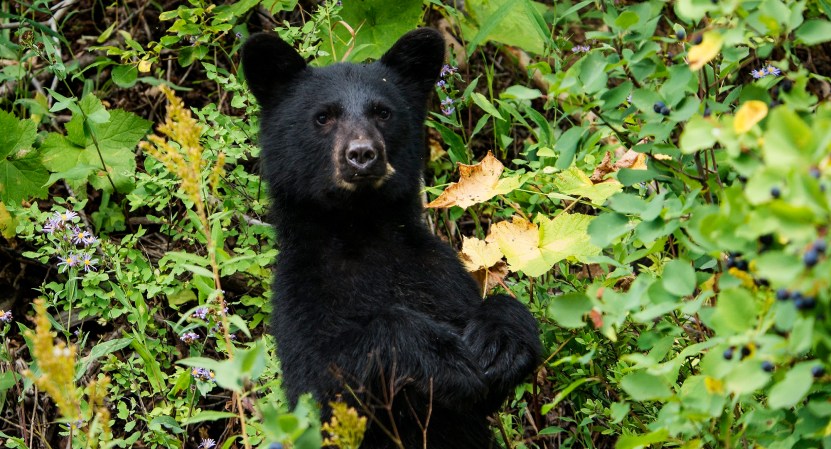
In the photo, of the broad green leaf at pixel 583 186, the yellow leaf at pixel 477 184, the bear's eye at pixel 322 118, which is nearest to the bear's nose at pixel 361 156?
the bear's eye at pixel 322 118

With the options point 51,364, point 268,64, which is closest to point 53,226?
point 268,64

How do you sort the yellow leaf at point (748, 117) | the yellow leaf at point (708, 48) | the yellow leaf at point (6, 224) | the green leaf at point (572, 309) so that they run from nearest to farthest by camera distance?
the yellow leaf at point (748, 117) → the yellow leaf at point (708, 48) → the green leaf at point (572, 309) → the yellow leaf at point (6, 224)

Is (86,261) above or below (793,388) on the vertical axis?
below

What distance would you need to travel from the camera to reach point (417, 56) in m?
4.96

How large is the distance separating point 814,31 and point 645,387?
1.03 meters

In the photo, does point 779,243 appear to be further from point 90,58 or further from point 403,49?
point 90,58

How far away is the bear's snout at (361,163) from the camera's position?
431 centimetres

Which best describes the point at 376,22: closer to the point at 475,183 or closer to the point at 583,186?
the point at 475,183

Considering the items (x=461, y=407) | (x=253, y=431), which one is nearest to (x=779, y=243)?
(x=461, y=407)

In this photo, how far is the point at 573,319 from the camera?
2881 mm

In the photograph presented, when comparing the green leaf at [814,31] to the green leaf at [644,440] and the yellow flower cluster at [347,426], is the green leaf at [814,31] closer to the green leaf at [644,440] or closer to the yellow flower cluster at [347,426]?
the green leaf at [644,440]

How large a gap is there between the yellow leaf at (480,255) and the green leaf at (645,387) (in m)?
1.97

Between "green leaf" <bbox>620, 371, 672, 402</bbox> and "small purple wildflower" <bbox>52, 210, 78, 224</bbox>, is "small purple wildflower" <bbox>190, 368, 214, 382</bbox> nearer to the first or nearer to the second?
"small purple wildflower" <bbox>52, 210, 78, 224</bbox>

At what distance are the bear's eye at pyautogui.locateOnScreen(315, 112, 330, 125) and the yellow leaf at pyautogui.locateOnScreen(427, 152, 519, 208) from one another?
0.64 metres
